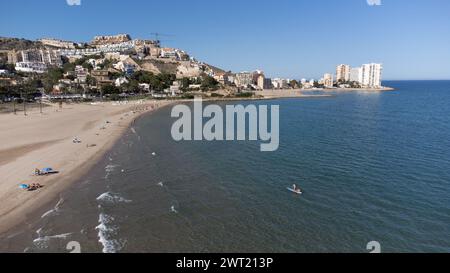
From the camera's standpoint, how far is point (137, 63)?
534 feet

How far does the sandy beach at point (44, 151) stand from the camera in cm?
2112

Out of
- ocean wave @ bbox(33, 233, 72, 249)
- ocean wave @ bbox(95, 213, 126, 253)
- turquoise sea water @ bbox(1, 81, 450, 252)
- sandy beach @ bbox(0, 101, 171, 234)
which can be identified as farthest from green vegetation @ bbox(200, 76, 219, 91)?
Answer: ocean wave @ bbox(33, 233, 72, 249)

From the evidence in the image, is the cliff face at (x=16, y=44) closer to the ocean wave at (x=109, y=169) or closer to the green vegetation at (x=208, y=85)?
the green vegetation at (x=208, y=85)

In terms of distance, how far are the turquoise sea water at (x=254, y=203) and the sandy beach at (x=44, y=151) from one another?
5.95 ft

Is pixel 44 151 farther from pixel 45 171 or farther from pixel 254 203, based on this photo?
pixel 254 203

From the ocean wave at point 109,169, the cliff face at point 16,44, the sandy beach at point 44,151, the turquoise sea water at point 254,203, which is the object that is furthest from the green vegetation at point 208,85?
the cliff face at point 16,44

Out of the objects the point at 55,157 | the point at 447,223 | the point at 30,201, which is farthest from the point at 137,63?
the point at 447,223

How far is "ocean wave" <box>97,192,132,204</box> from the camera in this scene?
21234 mm

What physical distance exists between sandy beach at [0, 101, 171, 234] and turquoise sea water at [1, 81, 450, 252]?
181cm

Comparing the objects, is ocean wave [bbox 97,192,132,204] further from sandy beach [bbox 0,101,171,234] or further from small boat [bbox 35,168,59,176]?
small boat [bbox 35,168,59,176]

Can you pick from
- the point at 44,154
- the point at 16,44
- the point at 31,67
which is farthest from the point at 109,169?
the point at 16,44

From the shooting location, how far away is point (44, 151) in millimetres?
34250

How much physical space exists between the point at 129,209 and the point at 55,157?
16268 mm

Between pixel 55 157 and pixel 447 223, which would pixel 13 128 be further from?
pixel 447 223
